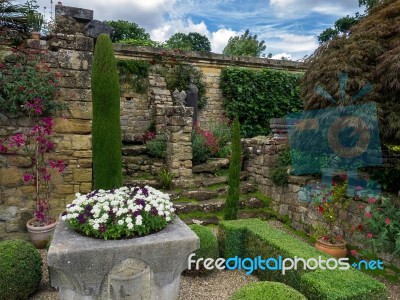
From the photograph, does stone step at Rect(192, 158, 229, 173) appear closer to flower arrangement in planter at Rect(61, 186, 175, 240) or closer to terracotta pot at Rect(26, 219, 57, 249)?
terracotta pot at Rect(26, 219, 57, 249)

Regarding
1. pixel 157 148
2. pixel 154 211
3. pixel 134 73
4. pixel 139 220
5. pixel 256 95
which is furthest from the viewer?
pixel 256 95

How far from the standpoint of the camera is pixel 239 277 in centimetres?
444

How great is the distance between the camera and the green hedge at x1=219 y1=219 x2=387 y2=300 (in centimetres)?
313

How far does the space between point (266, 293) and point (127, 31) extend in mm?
27944

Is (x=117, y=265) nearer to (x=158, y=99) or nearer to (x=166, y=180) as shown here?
(x=166, y=180)

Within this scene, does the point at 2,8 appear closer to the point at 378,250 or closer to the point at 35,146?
the point at 35,146

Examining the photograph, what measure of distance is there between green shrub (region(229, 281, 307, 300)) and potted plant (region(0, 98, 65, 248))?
3.34 meters

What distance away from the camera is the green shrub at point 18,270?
3.36m

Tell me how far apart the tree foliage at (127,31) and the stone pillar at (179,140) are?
68.9 feet

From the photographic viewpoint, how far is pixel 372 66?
4848 mm

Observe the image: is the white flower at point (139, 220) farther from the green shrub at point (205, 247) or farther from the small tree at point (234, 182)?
the small tree at point (234, 182)

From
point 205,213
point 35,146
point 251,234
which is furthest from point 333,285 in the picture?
point 35,146

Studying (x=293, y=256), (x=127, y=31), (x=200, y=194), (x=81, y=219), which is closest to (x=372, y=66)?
(x=293, y=256)

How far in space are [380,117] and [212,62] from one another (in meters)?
7.60
